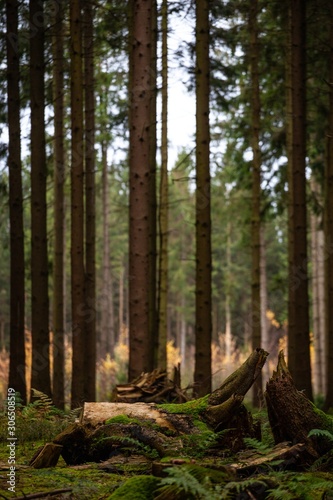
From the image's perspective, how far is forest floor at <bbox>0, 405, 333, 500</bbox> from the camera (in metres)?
4.21

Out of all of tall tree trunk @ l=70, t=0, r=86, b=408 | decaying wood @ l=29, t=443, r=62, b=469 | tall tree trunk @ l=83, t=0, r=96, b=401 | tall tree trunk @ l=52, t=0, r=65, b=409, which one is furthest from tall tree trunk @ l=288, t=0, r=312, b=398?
decaying wood @ l=29, t=443, r=62, b=469

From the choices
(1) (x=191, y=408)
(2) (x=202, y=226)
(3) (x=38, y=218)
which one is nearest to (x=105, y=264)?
(3) (x=38, y=218)

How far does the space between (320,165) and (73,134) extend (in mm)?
7531

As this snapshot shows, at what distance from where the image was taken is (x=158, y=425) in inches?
242

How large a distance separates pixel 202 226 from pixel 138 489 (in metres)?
7.10

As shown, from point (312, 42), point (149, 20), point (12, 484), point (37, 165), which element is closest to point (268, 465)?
point (12, 484)

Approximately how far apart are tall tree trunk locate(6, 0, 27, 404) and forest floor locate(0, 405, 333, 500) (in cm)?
604

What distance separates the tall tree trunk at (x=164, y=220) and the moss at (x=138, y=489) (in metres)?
9.26

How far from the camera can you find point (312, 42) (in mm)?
14922

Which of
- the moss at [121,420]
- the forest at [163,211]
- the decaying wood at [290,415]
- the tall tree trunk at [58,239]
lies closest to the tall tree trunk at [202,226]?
the forest at [163,211]

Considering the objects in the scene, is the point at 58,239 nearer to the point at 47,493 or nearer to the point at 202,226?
the point at 202,226

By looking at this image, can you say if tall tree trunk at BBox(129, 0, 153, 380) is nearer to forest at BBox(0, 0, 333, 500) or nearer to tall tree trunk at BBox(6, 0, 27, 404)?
forest at BBox(0, 0, 333, 500)

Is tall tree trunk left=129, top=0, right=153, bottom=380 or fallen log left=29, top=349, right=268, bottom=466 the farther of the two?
tall tree trunk left=129, top=0, right=153, bottom=380

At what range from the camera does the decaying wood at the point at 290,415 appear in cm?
546
